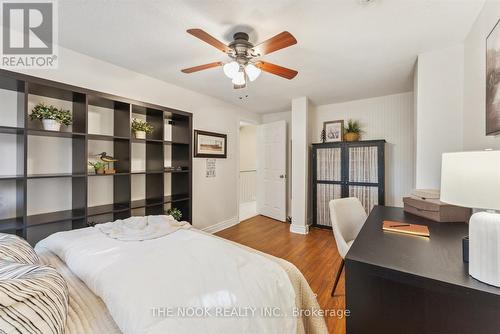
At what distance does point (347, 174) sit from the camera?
3.61m

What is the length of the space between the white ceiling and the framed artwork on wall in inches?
14.1

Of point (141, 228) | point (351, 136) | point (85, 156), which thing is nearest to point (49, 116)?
point (85, 156)

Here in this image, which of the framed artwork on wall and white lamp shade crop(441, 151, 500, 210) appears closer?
white lamp shade crop(441, 151, 500, 210)

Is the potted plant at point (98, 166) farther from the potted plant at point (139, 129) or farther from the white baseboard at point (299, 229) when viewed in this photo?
the white baseboard at point (299, 229)

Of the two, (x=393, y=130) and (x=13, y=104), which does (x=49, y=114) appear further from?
(x=393, y=130)

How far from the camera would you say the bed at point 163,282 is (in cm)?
79

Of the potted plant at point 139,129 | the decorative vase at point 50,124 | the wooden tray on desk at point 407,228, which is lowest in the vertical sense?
the wooden tray on desk at point 407,228

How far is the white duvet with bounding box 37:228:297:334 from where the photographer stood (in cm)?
79

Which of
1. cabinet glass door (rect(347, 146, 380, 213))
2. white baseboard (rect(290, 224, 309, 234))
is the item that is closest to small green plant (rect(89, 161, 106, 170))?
white baseboard (rect(290, 224, 309, 234))

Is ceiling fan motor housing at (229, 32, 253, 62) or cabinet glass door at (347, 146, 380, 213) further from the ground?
ceiling fan motor housing at (229, 32, 253, 62)

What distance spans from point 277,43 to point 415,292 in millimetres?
1636

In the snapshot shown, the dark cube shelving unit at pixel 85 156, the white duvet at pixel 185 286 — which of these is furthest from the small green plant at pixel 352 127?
the white duvet at pixel 185 286

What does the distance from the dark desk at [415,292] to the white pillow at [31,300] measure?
1.15 meters

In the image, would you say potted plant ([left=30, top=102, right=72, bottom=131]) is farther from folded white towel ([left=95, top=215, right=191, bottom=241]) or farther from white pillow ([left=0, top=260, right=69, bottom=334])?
white pillow ([left=0, top=260, right=69, bottom=334])
